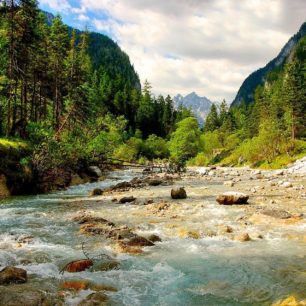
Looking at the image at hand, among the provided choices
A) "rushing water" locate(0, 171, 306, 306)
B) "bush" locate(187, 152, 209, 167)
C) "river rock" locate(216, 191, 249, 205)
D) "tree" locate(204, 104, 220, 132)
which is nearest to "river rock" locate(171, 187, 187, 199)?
"river rock" locate(216, 191, 249, 205)

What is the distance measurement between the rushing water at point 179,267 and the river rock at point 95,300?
20 cm

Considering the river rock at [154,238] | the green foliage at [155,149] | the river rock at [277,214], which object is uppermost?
the green foliage at [155,149]

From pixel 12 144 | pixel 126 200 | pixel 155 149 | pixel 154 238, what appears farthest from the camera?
pixel 155 149

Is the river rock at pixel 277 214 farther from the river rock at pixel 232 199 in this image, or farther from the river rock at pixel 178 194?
the river rock at pixel 178 194

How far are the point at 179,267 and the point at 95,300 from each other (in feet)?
10.6

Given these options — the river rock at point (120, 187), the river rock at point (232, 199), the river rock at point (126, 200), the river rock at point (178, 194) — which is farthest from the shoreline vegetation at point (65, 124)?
the river rock at point (232, 199)

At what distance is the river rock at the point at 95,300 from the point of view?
8.18 meters

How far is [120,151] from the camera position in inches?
2911

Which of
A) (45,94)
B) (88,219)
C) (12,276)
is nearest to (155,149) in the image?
(45,94)

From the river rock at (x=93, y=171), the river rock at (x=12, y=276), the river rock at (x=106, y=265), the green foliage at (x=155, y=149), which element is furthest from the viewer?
the green foliage at (x=155, y=149)

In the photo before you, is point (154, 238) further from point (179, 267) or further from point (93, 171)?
point (93, 171)

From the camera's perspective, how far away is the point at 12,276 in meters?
9.24

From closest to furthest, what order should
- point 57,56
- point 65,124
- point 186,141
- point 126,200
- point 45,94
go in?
point 126,200
point 57,56
point 65,124
point 45,94
point 186,141

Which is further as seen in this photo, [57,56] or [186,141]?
[186,141]
